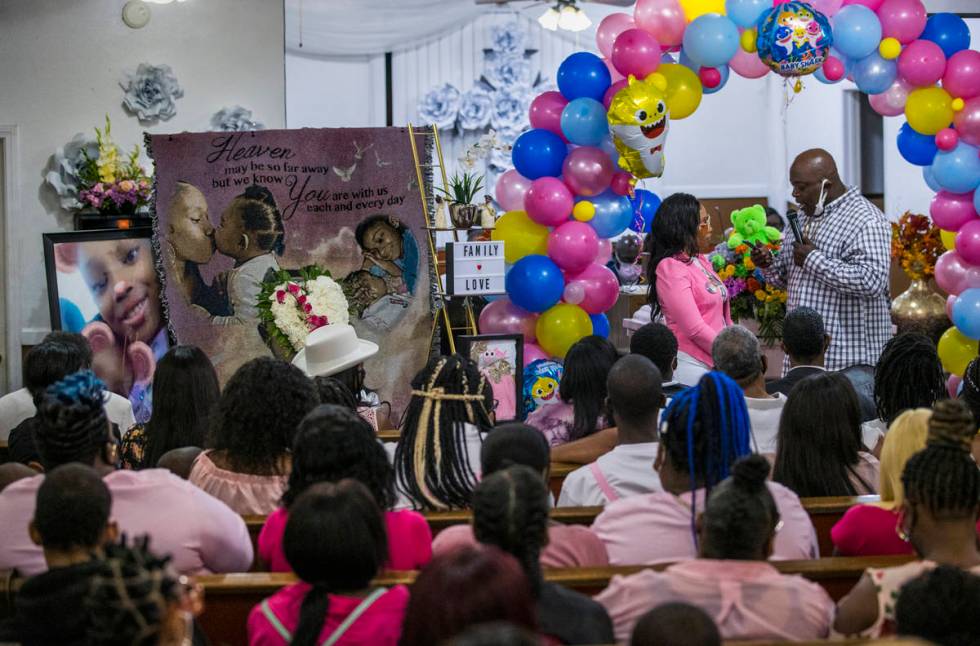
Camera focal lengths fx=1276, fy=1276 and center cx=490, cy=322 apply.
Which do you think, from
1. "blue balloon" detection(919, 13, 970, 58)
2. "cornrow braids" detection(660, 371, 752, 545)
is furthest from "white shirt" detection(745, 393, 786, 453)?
"blue balloon" detection(919, 13, 970, 58)

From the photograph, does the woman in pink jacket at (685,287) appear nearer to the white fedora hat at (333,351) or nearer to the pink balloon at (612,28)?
the pink balloon at (612,28)

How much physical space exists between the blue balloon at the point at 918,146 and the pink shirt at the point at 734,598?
433cm

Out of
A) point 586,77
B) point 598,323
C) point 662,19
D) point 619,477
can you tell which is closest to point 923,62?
point 662,19

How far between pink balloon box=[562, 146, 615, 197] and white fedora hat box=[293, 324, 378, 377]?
1.54m

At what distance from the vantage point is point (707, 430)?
324 centimetres

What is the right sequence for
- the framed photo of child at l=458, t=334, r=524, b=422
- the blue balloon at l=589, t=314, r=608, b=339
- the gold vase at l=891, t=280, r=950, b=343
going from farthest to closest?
the gold vase at l=891, t=280, r=950, b=343, the blue balloon at l=589, t=314, r=608, b=339, the framed photo of child at l=458, t=334, r=524, b=422

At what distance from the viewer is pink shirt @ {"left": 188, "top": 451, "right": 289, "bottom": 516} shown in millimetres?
3707

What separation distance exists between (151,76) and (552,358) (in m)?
3.65

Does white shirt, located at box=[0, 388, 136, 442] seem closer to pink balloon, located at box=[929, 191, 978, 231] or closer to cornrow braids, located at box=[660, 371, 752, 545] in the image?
cornrow braids, located at box=[660, 371, 752, 545]

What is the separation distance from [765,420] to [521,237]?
7.62 ft

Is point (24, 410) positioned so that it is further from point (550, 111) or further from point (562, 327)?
point (550, 111)

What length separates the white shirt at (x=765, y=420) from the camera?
4.47 meters

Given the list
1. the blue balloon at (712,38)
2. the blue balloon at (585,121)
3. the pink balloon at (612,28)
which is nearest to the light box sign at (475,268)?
the blue balloon at (585,121)

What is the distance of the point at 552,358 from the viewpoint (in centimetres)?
645
